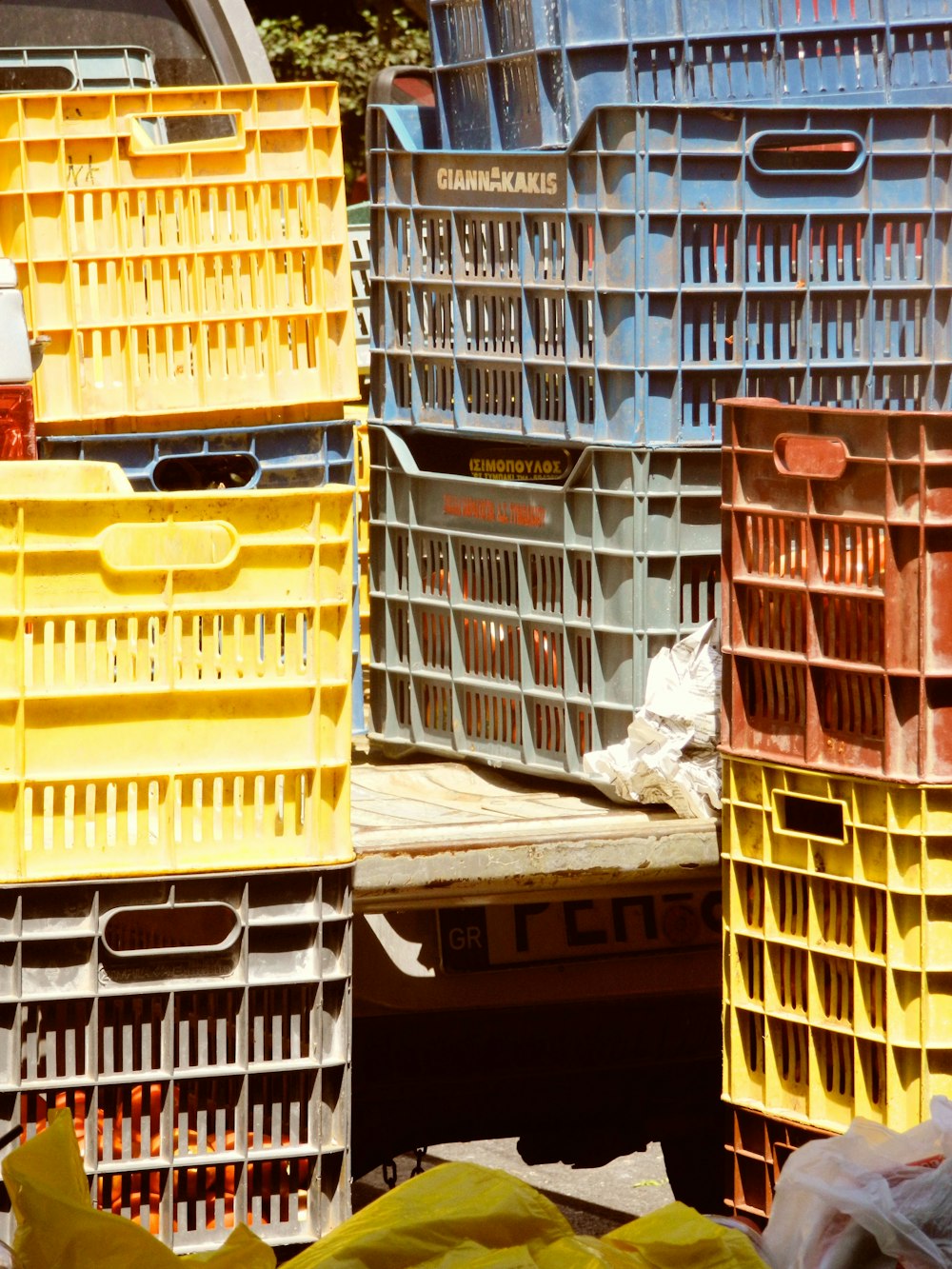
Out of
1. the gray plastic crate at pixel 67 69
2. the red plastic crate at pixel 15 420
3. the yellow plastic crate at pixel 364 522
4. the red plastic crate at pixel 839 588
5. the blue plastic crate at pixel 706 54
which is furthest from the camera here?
the gray plastic crate at pixel 67 69

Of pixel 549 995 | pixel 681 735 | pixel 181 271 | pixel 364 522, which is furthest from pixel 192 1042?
pixel 364 522

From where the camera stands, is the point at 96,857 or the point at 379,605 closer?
the point at 96,857

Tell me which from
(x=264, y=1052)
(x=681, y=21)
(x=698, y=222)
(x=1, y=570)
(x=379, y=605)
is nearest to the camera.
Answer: (x=1, y=570)

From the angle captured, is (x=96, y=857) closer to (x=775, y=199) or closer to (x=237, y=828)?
(x=237, y=828)

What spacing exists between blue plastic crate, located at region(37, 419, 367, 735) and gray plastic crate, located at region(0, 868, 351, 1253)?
3.06 feet

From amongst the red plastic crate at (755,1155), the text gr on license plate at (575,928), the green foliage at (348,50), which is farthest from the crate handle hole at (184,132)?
the green foliage at (348,50)

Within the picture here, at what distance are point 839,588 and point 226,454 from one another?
53.2 inches

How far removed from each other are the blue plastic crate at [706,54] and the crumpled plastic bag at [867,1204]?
6.76 ft

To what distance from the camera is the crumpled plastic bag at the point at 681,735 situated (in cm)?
335

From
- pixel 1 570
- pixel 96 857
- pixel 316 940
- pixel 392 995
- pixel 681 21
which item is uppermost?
pixel 681 21

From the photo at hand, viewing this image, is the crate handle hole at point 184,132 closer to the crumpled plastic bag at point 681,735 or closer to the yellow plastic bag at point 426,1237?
the crumpled plastic bag at point 681,735

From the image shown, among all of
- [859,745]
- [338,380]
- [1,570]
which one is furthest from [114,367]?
[859,745]

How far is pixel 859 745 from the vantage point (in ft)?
9.81

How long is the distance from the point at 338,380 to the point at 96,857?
1.37 meters
